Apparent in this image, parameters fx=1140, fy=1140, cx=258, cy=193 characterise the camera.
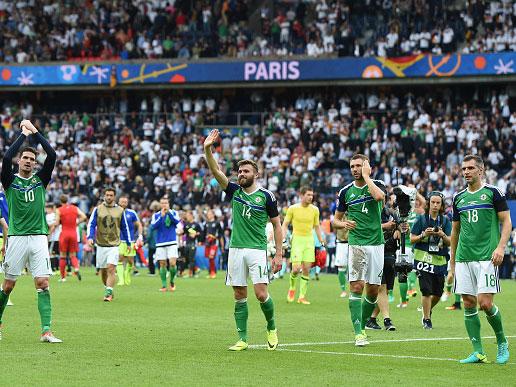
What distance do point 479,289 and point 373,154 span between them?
3328cm

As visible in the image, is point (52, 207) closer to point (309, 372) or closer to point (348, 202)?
point (348, 202)

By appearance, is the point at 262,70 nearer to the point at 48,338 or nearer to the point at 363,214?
the point at 363,214

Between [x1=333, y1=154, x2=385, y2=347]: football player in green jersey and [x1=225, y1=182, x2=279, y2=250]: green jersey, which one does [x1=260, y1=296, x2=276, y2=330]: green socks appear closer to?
[x1=225, y1=182, x2=279, y2=250]: green jersey

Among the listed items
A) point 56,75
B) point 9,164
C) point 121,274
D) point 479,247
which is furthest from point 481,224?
point 56,75

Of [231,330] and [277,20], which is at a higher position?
[277,20]

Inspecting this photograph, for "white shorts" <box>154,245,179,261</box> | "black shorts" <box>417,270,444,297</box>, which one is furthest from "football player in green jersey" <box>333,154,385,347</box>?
"white shorts" <box>154,245,179,261</box>

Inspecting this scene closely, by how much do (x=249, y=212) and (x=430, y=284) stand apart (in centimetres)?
520

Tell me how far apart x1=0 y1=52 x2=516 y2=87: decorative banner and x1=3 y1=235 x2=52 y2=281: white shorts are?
1381 inches

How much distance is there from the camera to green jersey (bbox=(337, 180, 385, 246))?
50.3 feet

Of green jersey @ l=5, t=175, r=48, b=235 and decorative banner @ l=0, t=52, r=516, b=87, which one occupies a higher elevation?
decorative banner @ l=0, t=52, r=516, b=87

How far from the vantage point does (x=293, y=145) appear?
49.2 metres

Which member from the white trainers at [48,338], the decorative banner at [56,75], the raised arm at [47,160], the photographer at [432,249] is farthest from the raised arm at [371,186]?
the decorative banner at [56,75]

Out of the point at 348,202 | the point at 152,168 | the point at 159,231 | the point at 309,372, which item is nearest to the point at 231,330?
the point at 348,202

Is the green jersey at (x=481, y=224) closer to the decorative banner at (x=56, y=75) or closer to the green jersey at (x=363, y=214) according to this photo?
the green jersey at (x=363, y=214)
